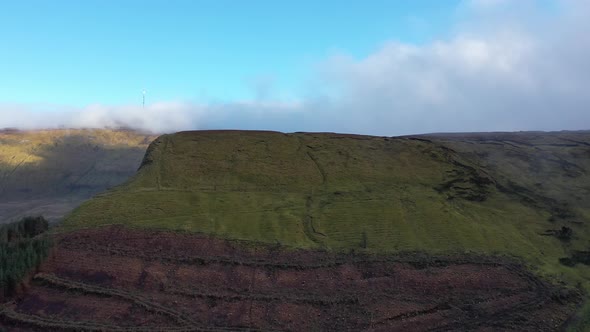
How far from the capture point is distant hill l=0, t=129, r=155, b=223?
131250 millimetres

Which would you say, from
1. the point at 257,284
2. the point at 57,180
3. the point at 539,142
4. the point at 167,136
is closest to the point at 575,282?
the point at 257,284

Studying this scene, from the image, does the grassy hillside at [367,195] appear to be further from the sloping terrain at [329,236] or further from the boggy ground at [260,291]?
the boggy ground at [260,291]

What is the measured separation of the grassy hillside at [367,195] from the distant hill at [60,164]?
70668mm

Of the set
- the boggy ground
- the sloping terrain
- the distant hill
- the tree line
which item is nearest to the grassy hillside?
the sloping terrain

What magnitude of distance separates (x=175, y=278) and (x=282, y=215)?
37.8 ft

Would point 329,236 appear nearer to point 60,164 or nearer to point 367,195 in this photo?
point 367,195

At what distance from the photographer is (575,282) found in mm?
30859

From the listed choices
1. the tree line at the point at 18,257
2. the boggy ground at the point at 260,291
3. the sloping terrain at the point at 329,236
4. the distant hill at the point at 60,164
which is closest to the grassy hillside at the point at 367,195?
the sloping terrain at the point at 329,236

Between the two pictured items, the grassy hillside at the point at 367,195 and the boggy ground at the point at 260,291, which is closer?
the boggy ground at the point at 260,291

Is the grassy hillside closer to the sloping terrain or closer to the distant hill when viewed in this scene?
the sloping terrain

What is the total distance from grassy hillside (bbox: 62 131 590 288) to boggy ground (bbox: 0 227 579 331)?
7.49 feet

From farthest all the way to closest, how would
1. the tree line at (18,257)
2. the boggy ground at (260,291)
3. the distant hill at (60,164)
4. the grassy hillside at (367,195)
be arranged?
the distant hill at (60,164) < the grassy hillside at (367,195) < the tree line at (18,257) < the boggy ground at (260,291)

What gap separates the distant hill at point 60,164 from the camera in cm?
13125

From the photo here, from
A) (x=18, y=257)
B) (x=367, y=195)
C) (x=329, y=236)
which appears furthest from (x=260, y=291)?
(x=367, y=195)
